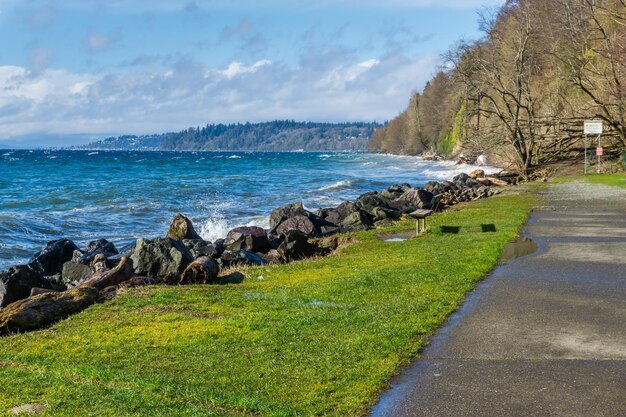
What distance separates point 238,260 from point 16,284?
469 cm

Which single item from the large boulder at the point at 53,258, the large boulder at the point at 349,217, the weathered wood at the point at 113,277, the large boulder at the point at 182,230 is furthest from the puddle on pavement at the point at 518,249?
the large boulder at the point at 53,258

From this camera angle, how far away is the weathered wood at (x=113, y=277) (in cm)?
1198

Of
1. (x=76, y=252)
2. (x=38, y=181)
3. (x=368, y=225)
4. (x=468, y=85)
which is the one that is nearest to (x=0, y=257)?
(x=76, y=252)

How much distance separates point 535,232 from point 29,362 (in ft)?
46.2

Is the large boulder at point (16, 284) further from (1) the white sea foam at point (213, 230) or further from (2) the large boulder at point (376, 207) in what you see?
(2) the large boulder at point (376, 207)

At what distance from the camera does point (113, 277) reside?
483 inches

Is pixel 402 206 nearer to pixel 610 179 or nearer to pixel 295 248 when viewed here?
pixel 295 248

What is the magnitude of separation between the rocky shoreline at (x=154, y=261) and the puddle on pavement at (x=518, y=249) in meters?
4.38

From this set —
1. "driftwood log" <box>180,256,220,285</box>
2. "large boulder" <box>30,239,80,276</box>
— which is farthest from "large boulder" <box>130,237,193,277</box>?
"large boulder" <box>30,239,80,276</box>

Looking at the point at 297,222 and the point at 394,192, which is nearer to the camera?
the point at 297,222

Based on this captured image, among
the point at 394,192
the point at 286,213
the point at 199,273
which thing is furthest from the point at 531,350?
the point at 394,192

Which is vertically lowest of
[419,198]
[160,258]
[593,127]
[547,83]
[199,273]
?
[419,198]

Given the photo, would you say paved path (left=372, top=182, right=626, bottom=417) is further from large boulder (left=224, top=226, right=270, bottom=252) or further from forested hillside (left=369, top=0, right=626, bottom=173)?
forested hillside (left=369, top=0, right=626, bottom=173)

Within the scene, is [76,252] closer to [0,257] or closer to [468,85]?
[0,257]
